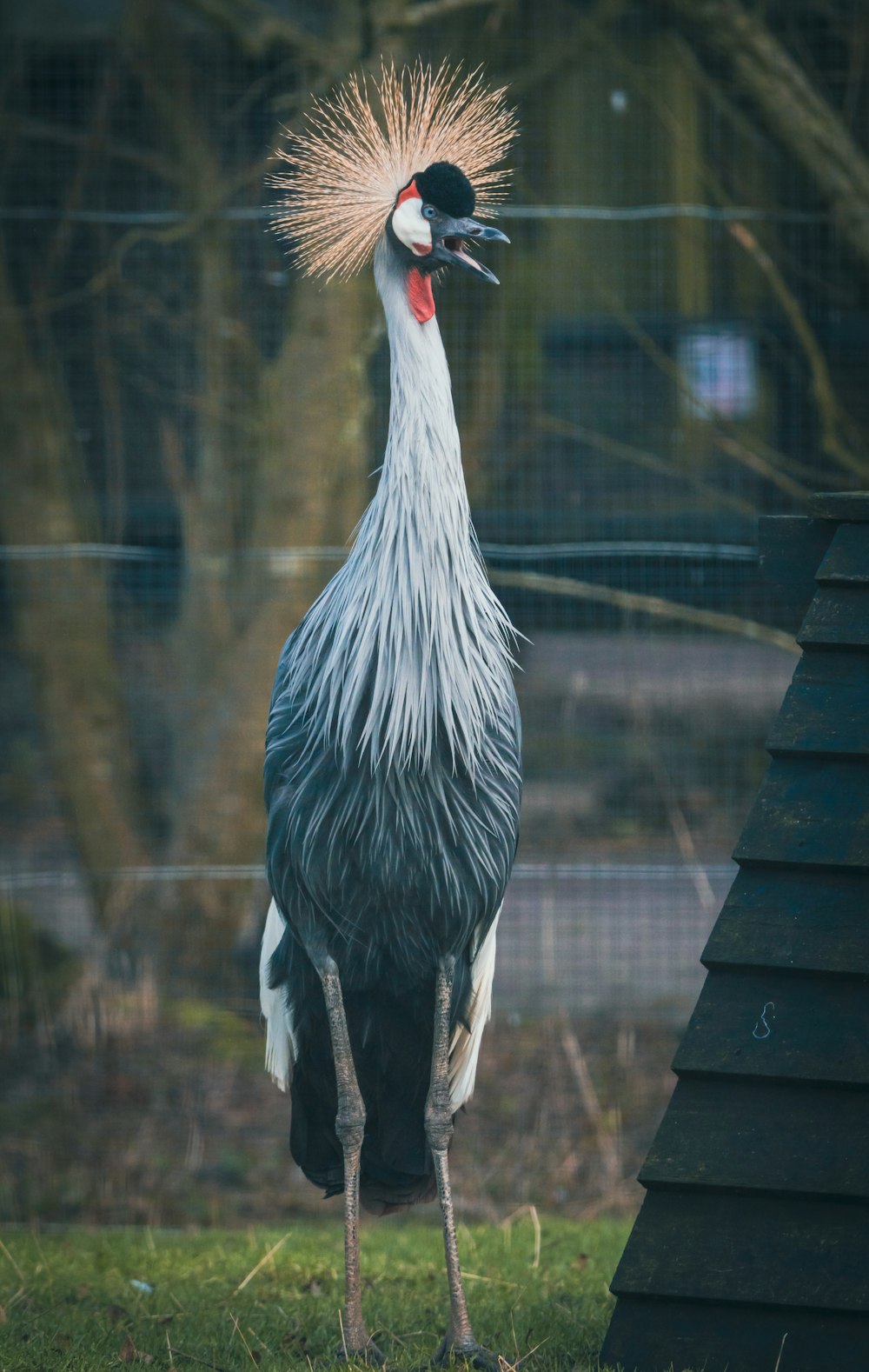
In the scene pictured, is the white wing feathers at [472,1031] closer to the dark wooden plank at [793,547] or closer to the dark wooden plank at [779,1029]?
the dark wooden plank at [779,1029]

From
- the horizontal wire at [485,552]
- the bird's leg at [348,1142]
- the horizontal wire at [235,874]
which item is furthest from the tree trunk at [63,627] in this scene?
the bird's leg at [348,1142]

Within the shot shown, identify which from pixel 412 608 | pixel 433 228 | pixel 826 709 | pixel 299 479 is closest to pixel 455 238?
pixel 433 228

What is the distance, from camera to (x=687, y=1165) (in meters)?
2.92

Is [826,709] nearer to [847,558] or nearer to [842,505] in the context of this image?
[847,558]

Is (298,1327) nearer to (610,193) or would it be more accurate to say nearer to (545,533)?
(545,533)

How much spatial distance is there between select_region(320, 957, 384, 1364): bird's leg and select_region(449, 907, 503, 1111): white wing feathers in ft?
0.90

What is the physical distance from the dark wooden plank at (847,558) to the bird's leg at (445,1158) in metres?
1.17

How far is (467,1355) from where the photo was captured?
3.22 meters

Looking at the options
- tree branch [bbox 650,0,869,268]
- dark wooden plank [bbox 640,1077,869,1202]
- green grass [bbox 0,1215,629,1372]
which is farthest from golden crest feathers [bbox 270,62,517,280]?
green grass [bbox 0,1215,629,1372]

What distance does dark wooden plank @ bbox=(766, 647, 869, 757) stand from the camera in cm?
304

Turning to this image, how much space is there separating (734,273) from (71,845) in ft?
12.1

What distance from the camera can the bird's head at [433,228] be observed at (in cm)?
323

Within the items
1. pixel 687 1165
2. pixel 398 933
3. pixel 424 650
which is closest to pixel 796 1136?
pixel 687 1165

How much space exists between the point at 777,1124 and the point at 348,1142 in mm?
983
